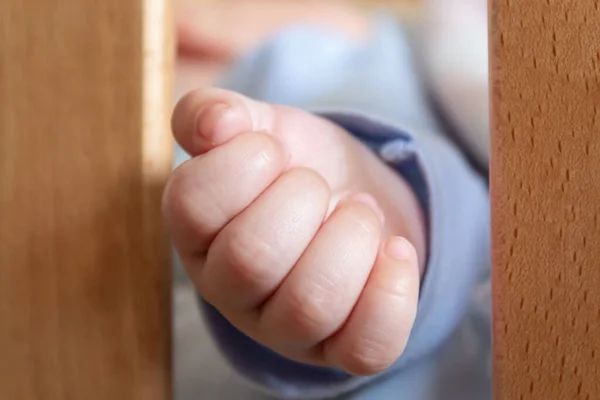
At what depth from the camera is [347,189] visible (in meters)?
0.32

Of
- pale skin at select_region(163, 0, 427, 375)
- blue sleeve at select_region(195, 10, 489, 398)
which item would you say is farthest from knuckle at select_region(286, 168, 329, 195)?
blue sleeve at select_region(195, 10, 489, 398)

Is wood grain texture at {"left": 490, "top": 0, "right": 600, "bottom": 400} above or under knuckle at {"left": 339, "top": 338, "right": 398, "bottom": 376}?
above

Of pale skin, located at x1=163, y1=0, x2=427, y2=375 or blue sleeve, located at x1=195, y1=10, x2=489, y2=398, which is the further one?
blue sleeve, located at x1=195, y1=10, x2=489, y2=398

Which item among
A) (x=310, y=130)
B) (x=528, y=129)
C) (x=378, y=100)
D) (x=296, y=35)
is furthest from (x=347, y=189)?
(x=296, y=35)

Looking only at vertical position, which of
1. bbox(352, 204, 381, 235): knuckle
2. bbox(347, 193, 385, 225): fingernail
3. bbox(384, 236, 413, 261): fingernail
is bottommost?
bbox(347, 193, 385, 225): fingernail

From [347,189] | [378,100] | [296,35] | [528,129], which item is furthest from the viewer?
[296,35]

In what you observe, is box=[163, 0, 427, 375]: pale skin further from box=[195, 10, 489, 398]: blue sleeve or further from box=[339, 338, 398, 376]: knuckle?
box=[195, 10, 489, 398]: blue sleeve

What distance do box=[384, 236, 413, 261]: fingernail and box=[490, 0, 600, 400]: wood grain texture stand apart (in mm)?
44

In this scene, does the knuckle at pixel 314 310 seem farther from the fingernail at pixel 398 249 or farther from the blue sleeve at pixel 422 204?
the blue sleeve at pixel 422 204

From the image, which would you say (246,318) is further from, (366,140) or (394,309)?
(366,140)

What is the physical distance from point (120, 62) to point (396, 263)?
0.42 feet

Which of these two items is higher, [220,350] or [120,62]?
[120,62]

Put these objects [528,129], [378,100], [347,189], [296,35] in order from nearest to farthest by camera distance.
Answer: [528,129] < [347,189] < [378,100] < [296,35]

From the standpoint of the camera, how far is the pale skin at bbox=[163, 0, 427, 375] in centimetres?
22
